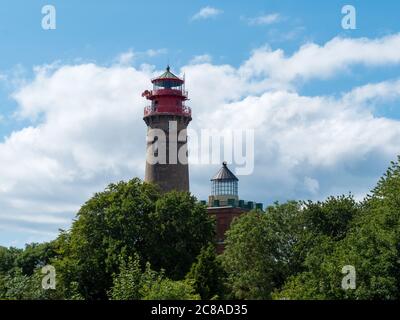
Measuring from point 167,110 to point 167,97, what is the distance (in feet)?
6.37

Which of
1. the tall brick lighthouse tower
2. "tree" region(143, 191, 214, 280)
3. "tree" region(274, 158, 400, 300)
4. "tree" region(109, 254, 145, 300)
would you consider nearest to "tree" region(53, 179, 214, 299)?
"tree" region(143, 191, 214, 280)

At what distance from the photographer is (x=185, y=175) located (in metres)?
94.6

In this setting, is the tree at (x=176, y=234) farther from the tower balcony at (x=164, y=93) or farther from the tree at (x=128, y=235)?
the tower balcony at (x=164, y=93)

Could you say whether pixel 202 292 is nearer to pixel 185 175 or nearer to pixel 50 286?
pixel 50 286

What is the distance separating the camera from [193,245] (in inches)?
2744

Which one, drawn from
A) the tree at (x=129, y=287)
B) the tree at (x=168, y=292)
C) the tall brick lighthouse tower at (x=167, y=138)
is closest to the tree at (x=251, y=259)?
the tree at (x=129, y=287)

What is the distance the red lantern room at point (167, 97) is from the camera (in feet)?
313

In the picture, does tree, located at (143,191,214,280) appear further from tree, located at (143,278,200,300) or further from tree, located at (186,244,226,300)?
tree, located at (143,278,200,300)

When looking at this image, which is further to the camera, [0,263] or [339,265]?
[0,263]

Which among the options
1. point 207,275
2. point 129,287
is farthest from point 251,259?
point 129,287

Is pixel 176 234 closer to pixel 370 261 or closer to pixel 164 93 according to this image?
pixel 370 261

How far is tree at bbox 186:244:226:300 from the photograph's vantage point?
61.5 m

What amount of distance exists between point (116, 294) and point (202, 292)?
9.51 metres
